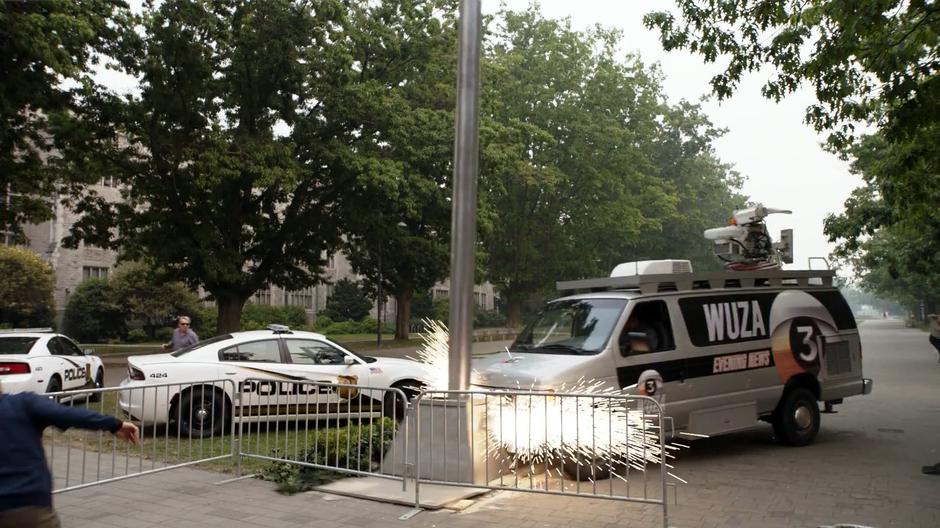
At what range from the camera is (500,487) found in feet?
23.0

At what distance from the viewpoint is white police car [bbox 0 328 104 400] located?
1319cm

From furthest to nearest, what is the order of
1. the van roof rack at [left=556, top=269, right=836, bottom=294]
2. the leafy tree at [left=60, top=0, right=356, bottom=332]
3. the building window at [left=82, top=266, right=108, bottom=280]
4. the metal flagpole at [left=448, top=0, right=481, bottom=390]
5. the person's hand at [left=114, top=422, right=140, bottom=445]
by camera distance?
the building window at [left=82, top=266, right=108, bottom=280] < the leafy tree at [left=60, top=0, right=356, bottom=332] < the van roof rack at [left=556, top=269, right=836, bottom=294] < the metal flagpole at [left=448, top=0, right=481, bottom=390] < the person's hand at [left=114, top=422, right=140, bottom=445]

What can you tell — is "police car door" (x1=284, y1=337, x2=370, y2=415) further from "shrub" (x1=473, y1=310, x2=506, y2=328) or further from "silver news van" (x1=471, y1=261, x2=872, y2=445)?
"shrub" (x1=473, y1=310, x2=506, y2=328)

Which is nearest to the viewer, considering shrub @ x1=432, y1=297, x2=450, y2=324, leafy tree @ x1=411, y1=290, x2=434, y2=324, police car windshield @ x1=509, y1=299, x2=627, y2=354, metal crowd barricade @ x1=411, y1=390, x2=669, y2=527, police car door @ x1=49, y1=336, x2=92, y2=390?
metal crowd barricade @ x1=411, y1=390, x2=669, y2=527

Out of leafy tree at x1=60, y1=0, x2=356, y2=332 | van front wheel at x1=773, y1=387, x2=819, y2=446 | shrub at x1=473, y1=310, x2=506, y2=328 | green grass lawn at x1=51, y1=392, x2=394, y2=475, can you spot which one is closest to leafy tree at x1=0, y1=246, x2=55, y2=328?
leafy tree at x1=60, y1=0, x2=356, y2=332

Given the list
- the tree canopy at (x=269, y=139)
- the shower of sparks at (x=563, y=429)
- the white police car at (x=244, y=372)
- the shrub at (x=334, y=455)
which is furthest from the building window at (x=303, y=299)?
the shower of sparks at (x=563, y=429)

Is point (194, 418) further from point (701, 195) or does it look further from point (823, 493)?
point (701, 195)

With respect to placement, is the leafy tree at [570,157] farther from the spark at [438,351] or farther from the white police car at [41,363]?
the spark at [438,351]

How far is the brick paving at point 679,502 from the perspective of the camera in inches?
264

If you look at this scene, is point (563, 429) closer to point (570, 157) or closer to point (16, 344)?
point (16, 344)

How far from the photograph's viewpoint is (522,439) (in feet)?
24.5

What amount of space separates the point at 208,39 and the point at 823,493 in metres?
22.2

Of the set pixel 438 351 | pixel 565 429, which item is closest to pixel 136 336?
pixel 438 351

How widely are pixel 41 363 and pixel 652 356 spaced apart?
10840mm
